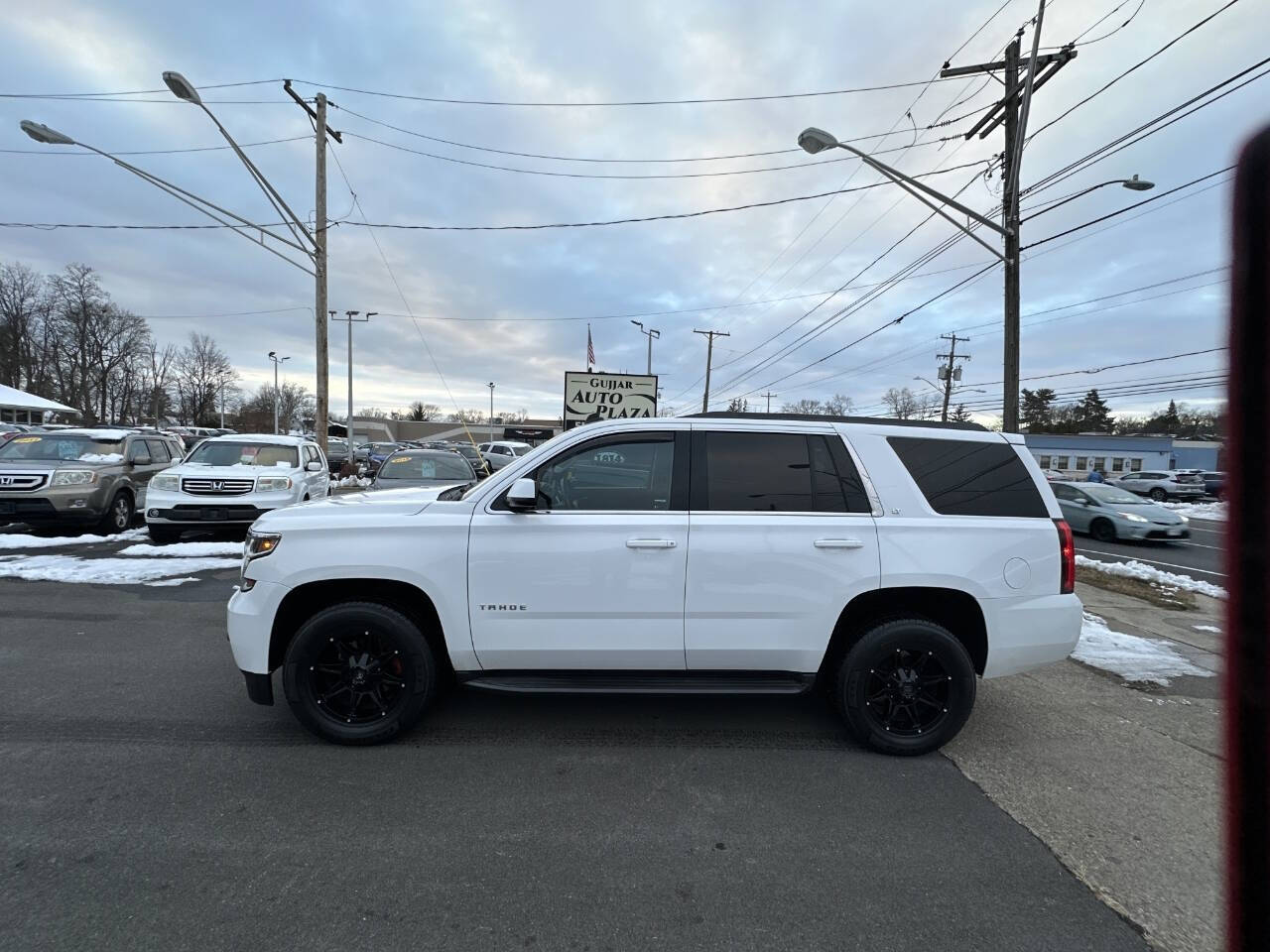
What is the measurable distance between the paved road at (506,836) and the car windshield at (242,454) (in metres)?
7.09

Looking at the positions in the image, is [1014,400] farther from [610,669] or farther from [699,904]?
[699,904]

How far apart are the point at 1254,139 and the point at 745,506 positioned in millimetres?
2807

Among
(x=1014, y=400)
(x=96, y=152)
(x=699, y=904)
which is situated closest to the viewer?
(x=699, y=904)

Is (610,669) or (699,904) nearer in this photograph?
(699,904)

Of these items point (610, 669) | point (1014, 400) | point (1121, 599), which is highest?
point (1014, 400)

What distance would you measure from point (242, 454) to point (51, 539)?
284 centimetres

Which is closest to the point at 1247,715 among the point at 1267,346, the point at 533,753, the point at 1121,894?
the point at 1267,346

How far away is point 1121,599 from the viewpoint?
8789 mm

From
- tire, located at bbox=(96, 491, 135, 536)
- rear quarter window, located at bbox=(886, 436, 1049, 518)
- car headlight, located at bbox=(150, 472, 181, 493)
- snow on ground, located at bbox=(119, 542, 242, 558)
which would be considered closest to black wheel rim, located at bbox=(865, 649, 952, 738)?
rear quarter window, located at bbox=(886, 436, 1049, 518)

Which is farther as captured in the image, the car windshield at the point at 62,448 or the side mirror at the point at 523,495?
the car windshield at the point at 62,448

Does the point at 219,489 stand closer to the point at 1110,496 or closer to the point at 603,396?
the point at 603,396

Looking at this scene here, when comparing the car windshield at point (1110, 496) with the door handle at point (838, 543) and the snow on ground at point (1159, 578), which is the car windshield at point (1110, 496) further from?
the door handle at point (838, 543)

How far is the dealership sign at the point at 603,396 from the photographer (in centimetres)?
1103

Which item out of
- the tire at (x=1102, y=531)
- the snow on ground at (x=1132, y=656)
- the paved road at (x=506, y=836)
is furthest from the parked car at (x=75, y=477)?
the tire at (x=1102, y=531)
